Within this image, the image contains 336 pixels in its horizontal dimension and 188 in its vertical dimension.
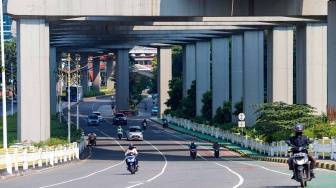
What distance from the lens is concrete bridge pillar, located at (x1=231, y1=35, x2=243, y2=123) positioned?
8969cm

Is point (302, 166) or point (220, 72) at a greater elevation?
point (220, 72)

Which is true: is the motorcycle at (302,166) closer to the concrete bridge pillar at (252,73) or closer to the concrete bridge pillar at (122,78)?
the concrete bridge pillar at (252,73)

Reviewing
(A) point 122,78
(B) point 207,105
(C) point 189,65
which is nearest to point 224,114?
(B) point 207,105

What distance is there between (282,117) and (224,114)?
31.2 metres

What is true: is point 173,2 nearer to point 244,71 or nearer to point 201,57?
point 244,71

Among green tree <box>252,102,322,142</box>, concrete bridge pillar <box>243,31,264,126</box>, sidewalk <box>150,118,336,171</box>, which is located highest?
concrete bridge pillar <box>243,31,264,126</box>

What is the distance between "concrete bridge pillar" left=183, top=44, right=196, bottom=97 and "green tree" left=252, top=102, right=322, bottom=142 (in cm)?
5142

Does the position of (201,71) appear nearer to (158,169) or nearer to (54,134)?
(54,134)

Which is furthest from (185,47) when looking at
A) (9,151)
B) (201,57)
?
(9,151)

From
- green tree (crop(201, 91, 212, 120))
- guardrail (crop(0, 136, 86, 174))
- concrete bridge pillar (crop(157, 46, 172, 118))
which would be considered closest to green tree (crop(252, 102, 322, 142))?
guardrail (crop(0, 136, 86, 174))

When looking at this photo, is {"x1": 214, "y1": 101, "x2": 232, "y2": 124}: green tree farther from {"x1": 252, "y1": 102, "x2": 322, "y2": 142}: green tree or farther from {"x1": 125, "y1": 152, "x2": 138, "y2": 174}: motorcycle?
{"x1": 125, "y1": 152, "x2": 138, "y2": 174}: motorcycle

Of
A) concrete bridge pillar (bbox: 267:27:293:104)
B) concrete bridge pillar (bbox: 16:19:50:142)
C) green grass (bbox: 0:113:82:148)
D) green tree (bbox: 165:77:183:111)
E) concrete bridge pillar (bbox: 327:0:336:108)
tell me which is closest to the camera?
concrete bridge pillar (bbox: 327:0:336:108)

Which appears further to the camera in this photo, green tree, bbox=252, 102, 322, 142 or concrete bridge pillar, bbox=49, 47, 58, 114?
concrete bridge pillar, bbox=49, 47, 58, 114

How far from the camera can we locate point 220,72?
101188mm
